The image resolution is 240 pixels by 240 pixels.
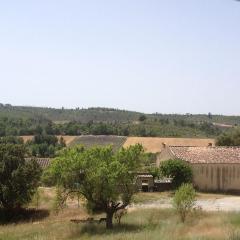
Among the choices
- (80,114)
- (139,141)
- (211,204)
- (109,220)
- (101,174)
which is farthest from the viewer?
(80,114)

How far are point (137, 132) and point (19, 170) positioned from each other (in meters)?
80.5

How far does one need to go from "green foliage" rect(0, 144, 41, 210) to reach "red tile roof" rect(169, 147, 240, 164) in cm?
1643

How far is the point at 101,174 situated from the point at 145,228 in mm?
3745

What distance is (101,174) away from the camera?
2828cm

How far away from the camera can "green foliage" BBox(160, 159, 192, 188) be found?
46562mm

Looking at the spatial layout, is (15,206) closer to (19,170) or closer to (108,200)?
(19,170)

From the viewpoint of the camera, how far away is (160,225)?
90.8 feet

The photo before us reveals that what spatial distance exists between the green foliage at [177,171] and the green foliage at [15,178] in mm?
12719

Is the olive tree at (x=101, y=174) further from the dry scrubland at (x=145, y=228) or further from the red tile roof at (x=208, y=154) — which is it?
the red tile roof at (x=208, y=154)

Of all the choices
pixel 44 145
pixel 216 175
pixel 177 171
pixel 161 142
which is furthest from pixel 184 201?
pixel 161 142

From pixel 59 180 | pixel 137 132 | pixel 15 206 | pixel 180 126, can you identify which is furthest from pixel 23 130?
pixel 59 180

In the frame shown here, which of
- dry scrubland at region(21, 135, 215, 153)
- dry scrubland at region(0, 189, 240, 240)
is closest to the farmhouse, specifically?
dry scrubland at region(0, 189, 240, 240)

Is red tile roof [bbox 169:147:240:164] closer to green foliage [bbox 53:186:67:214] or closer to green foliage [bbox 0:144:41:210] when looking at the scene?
green foliage [bbox 0:144:41:210]

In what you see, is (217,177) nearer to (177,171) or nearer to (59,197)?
(177,171)
